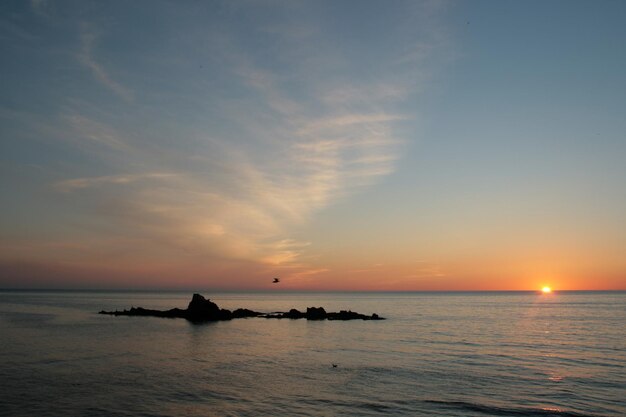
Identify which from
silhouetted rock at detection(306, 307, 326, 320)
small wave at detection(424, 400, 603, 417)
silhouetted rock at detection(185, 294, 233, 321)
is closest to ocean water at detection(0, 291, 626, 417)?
small wave at detection(424, 400, 603, 417)

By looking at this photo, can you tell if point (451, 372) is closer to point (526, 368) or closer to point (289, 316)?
point (526, 368)

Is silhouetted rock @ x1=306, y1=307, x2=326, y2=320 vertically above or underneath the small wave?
above

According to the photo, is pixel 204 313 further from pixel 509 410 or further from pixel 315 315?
pixel 509 410

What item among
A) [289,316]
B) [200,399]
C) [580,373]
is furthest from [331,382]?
[289,316]

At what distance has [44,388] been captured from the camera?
1281 inches

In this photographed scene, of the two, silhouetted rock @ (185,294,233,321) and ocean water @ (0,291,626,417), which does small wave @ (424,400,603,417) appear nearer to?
ocean water @ (0,291,626,417)

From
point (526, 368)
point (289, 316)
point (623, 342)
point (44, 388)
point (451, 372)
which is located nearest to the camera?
point (44, 388)

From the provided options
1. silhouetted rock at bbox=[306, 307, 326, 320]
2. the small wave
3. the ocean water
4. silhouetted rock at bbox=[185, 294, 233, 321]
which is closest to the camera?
the small wave

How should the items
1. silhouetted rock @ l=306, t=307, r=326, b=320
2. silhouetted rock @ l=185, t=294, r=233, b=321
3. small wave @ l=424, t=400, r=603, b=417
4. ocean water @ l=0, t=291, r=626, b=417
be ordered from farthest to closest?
silhouetted rock @ l=306, t=307, r=326, b=320
silhouetted rock @ l=185, t=294, r=233, b=321
ocean water @ l=0, t=291, r=626, b=417
small wave @ l=424, t=400, r=603, b=417

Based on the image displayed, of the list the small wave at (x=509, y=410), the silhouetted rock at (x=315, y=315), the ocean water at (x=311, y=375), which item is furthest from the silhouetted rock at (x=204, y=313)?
the small wave at (x=509, y=410)

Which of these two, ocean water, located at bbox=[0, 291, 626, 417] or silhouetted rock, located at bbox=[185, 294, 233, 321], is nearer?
ocean water, located at bbox=[0, 291, 626, 417]

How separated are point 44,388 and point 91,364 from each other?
10.2m

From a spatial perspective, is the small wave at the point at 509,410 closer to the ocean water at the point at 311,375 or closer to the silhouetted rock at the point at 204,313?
the ocean water at the point at 311,375

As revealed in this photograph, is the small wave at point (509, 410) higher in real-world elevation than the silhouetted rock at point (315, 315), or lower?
lower
